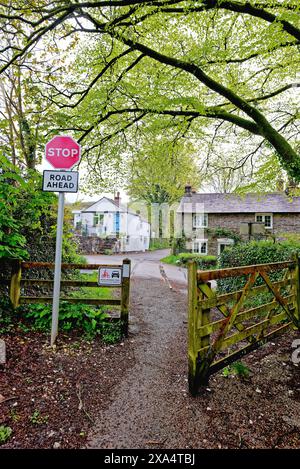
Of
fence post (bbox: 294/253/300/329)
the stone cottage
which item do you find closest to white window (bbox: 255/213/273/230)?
the stone cottage

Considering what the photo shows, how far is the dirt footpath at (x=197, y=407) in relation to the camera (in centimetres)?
219

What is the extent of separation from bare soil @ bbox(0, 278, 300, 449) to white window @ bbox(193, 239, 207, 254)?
777 inches

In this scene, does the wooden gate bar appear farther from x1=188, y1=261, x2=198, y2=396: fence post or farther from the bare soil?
the bare soil

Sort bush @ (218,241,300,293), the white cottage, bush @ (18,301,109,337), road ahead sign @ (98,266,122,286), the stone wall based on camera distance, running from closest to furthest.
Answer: bush @ (18,301,109,337), road ahead sign @ (98,266,122,286), bush @ (218,241,300,293), the stone wall, the white cottage

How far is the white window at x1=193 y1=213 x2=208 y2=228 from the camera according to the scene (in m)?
24.1

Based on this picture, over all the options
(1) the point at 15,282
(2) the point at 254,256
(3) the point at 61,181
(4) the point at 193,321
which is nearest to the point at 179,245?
(2) the point at 254,256

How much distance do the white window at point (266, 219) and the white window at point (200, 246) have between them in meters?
5.55

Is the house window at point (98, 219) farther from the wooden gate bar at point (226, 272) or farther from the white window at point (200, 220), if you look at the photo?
the wooden gate bar at point (226, 272)

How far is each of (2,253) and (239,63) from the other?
795cm

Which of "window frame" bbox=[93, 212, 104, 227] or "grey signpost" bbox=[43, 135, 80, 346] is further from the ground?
"window frame" bbox=[93, 212, 104, 227]

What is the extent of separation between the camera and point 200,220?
24.3 meters

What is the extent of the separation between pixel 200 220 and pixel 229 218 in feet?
9.26
